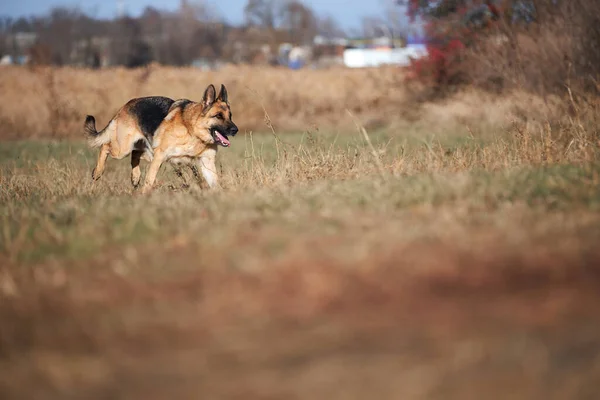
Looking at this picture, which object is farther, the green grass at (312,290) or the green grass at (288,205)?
the green grass at (288,205)

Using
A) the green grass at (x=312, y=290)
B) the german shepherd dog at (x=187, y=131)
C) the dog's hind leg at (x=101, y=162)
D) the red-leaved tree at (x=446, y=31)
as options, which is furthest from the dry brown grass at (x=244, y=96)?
the green grass at (x=312, y=290)

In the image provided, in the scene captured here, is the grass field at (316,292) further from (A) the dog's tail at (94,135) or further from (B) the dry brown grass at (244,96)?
(B) the dry brown grass at (244,96)

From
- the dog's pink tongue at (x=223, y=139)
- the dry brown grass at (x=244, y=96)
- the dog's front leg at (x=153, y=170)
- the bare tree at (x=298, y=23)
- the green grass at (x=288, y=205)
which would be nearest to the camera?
the green grass at (x=288, y=205)

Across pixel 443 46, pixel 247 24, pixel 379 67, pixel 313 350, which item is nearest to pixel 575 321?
pixel 313 350

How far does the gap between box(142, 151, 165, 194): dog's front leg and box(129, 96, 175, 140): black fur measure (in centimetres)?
55

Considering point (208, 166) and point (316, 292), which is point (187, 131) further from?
point (316, 292)

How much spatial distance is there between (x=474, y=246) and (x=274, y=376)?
2.29m

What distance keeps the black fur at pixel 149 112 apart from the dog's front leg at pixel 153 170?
55 centimetres

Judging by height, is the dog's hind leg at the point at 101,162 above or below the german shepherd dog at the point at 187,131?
below

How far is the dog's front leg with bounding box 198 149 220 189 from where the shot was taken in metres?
10.7

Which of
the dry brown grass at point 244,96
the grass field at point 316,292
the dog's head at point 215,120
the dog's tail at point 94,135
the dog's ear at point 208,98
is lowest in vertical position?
the dry brown grass at point 244,96

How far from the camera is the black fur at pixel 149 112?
11.2 metres

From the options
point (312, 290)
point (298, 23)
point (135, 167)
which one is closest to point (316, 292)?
point (312, 290)

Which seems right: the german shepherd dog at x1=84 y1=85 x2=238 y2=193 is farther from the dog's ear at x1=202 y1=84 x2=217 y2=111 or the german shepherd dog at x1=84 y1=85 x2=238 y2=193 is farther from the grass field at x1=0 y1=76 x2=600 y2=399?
the grass field at x1=0 y1=76 x2=600 y2=399
